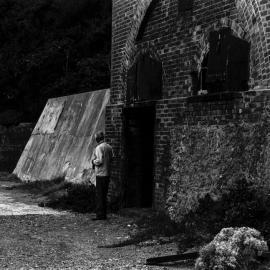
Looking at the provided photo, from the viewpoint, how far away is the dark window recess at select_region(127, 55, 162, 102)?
11664mm

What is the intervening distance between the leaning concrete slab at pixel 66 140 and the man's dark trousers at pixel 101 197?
348 centimetres

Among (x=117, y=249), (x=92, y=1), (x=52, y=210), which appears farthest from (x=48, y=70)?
(x=117, y=249)

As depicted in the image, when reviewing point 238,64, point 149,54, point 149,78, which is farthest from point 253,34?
point 149,54

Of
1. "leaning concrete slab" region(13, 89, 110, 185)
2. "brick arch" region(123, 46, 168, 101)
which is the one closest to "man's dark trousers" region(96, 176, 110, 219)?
"brick arch" region(123, 46, 168, 101)

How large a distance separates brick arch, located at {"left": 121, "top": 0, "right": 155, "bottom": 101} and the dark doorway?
2.02 feet

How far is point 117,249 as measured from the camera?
8.59 m

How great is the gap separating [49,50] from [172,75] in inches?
879

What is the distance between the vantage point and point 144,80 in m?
12.1

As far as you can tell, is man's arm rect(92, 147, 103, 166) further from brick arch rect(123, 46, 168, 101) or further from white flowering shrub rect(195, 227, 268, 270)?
white flowering shrub rect(195, 227, 268, 270)

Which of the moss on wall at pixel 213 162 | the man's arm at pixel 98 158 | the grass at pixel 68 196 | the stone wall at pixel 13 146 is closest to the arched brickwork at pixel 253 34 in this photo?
the moss on wall at pixel 213 162

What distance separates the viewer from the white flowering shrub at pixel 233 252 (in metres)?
6.23

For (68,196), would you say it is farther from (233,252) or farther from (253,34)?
(233,252)

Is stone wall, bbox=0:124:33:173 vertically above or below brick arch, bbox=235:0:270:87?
below

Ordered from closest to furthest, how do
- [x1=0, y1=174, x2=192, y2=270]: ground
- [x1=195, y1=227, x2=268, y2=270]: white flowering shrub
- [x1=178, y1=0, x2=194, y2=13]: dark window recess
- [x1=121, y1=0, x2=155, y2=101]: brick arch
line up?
[x1=195, y1=227, x2=268, y2=270]: white flowering shrub, [x1=0, y1=174, x2=192, y2=270]: ground, [x1=178, y1=0, x2=194, y2=13]: dark window recess, [x1=121, y1=0, x2=155, y2=101]: brick arch
